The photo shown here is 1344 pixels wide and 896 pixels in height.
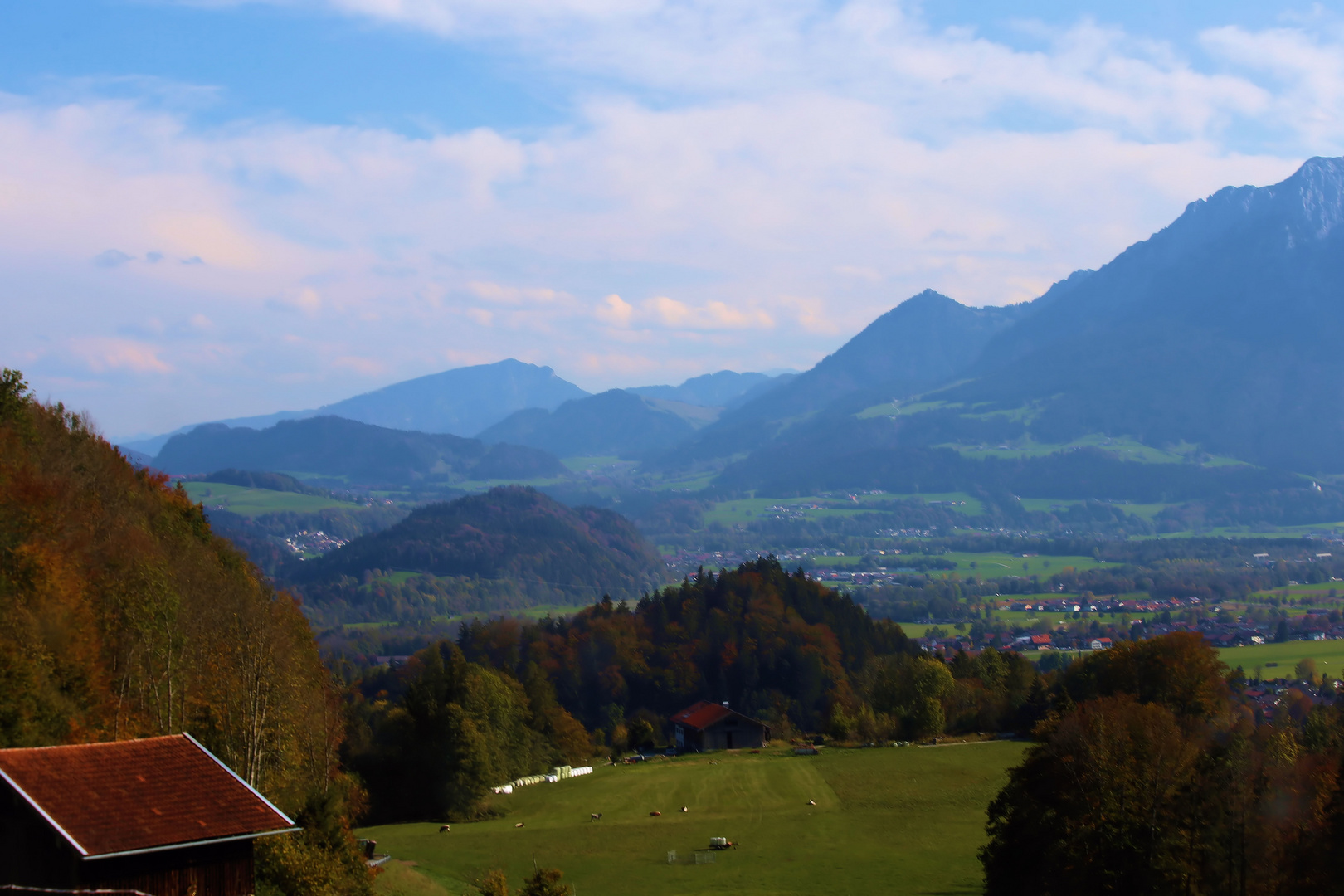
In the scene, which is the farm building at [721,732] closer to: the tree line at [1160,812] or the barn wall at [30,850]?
the tree line at [1160,812]

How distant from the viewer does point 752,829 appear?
4250 cm

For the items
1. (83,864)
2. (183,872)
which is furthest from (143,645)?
(83,864)

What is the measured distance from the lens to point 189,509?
164 ft

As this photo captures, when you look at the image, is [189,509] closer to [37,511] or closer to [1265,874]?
[37,511]

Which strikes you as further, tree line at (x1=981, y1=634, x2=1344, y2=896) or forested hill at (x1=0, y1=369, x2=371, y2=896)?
forested hill at (x1=0, y1=369, x2=371, y2=896)

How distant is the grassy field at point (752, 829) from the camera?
112 ft

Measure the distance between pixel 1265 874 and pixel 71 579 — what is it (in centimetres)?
2878

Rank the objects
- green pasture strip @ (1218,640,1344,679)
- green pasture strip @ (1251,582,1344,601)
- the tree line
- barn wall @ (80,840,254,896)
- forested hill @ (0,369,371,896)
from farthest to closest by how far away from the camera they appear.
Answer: green pasture strip @ (1251,582,1344,601)
green pasture strip @ (1218,640,1344,679)
forested hill @ (0,369,371,896)
the tree line
barn wall @ (80,840,254,896)

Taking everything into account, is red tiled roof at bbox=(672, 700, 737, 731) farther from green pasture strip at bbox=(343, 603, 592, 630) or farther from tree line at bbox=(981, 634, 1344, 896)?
green pasture strip at bbox=(343, 603, 592, 630)

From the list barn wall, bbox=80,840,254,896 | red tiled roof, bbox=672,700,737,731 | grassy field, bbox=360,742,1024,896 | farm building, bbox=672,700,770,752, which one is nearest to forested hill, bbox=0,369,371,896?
grassy field, bbox=360,742,1024,896

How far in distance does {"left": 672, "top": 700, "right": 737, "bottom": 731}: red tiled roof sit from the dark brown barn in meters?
59.3

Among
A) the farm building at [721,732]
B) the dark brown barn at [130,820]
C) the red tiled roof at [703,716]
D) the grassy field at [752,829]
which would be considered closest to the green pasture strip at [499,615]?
the red tiled roof at [703,716]

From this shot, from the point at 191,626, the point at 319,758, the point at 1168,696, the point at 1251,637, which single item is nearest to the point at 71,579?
the point at 191,626

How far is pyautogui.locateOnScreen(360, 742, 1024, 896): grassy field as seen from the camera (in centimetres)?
3406
